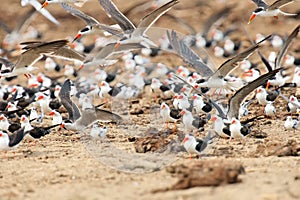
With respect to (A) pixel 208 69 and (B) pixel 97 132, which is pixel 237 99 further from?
(A) pixel 208 69

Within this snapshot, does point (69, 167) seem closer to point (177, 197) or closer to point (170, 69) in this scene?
point (177, 197)

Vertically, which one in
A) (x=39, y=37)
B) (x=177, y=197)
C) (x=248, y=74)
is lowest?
(x=177, y=197)

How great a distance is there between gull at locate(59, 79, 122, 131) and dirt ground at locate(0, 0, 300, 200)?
0.19m

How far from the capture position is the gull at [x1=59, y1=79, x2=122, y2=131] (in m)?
12.0

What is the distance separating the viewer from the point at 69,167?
30.9 ft

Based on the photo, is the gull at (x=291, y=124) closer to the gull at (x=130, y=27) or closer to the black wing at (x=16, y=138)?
the gull at (x=130, y=27)

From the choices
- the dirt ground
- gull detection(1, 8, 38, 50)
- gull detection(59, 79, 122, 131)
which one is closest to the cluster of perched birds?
gull detection(59, 79, 122, 131)

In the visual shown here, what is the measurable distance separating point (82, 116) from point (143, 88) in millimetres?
4845

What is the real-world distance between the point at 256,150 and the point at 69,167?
238cm

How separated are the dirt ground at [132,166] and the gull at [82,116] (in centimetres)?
19

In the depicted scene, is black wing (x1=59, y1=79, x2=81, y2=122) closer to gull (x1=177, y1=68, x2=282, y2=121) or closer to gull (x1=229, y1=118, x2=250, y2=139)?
gull (x1=177, y1=68, x2=282, y2=121)

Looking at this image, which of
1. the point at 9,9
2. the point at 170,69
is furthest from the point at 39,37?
the point at 170,69

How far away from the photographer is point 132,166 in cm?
895

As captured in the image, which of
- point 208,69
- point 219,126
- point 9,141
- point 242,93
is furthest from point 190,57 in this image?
point 9,141
